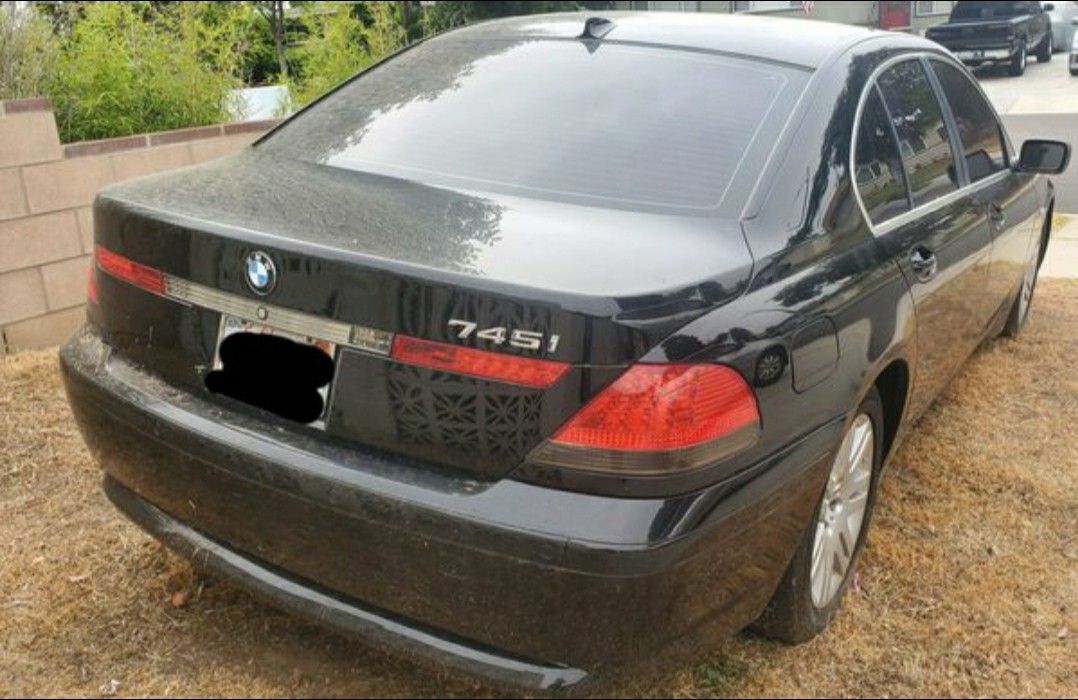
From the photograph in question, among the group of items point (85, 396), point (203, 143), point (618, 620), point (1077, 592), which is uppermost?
point (203, 143)

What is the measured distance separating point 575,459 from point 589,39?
5.54 ft

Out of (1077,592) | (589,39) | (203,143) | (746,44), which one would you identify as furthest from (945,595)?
(203,143)

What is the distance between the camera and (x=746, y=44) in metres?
3.08

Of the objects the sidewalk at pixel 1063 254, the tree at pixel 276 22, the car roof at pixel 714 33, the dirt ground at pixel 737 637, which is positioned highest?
the tree at pixel 276 22

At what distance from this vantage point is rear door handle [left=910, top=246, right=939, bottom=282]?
9.78 ft

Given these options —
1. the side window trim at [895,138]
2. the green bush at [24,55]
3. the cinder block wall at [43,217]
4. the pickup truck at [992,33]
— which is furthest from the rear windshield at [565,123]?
the pickup truck at [992,33]

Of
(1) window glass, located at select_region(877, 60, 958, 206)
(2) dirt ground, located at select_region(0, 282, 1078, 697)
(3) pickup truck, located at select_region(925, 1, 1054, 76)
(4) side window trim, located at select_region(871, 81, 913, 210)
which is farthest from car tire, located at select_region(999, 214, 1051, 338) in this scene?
(3) pickup truck, located at select_region(925, 1, 1054, 76)

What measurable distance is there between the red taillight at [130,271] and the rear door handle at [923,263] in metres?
2.05

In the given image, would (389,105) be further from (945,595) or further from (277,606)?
(945,595)

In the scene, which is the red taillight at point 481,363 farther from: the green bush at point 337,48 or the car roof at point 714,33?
the green bush at point 337,48

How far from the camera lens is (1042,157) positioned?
430 centimetres

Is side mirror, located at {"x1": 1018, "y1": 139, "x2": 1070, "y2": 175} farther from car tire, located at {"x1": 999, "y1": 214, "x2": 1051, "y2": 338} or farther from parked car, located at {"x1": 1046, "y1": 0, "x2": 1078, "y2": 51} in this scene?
parked car, located at {"x1": 1046, "y1": 0, "x2": 1078, "y2": 51}

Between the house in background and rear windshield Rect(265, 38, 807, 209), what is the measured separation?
84.4 feet

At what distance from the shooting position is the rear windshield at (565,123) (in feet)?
8.58
